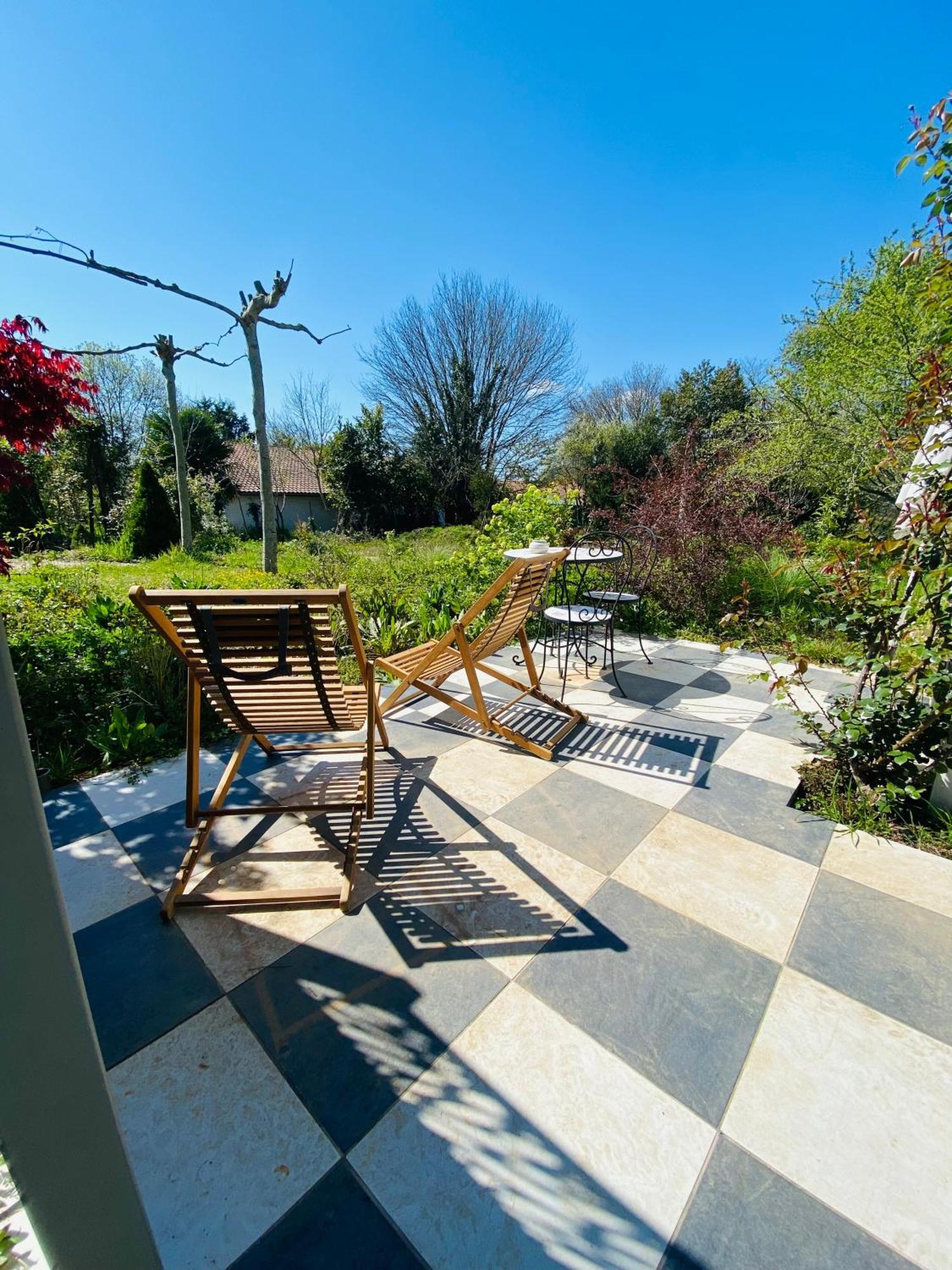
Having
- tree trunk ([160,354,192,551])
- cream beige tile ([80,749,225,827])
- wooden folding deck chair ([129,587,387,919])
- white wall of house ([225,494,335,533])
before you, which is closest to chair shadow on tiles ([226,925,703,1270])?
wooden folding deck chair ([129,587,387,919])

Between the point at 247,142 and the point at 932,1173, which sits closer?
the point at 932,1173

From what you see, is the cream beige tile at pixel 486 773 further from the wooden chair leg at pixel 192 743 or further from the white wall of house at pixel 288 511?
the white wall of house at pixel 288 511

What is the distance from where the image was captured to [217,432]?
62.0ft

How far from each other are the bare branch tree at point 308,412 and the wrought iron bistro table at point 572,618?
727 inches


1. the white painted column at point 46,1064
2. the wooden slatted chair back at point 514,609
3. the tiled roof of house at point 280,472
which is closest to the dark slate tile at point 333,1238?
the white painted column at point 46,1064

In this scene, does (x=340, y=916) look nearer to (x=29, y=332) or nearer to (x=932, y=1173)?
(x=932, y=1173)

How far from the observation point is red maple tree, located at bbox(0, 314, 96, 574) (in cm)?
258

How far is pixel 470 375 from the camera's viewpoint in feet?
53.2

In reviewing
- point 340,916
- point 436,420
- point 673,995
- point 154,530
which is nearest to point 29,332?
point 340,916

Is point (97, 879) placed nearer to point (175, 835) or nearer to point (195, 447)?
point (175, 835)

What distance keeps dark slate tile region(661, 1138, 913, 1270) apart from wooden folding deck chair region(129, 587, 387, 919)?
1.18 metres

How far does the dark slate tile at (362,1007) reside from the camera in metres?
1.19

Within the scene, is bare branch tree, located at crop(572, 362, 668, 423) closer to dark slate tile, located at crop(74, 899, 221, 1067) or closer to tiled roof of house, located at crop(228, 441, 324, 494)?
tiled roof of house, located at crop(228, 441, 324, 494)

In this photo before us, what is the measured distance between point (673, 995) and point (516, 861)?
695mm
